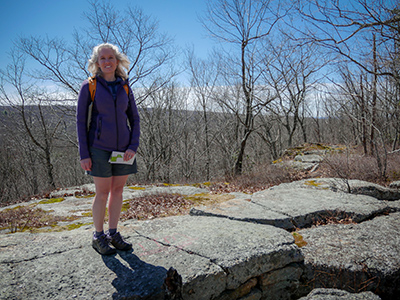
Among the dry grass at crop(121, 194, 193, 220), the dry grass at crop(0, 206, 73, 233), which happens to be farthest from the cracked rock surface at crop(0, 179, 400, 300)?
the dry grass at crop(0, 206, 73, 233)

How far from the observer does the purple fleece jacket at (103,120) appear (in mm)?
2328

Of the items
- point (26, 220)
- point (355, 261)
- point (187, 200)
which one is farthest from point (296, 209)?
point (26, 220)

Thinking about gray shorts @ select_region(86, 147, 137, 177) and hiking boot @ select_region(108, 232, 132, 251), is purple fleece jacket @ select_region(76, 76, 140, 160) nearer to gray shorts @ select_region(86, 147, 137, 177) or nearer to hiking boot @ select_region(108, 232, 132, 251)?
gray shorts @ select_region(86, 147, 137, 177)

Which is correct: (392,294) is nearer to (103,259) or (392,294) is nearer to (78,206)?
(103,259)

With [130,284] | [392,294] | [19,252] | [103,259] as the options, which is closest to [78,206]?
[19,252]

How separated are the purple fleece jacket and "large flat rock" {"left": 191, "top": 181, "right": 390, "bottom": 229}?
1959mm

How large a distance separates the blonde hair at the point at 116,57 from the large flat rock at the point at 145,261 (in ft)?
5.95

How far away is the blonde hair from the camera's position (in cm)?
241

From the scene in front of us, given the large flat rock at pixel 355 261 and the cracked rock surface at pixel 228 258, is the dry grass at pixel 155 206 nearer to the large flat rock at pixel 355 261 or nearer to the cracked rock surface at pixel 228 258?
the cracked rock surface at pixel 228 258

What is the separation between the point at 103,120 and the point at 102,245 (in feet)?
3.98

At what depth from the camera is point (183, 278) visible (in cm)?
202

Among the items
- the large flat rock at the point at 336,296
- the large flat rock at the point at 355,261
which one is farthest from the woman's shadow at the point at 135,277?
the large flat rock at the point at 355,261

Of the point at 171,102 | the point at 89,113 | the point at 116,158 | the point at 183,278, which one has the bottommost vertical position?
the point at 183,278

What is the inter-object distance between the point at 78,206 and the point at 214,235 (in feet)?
13.4
